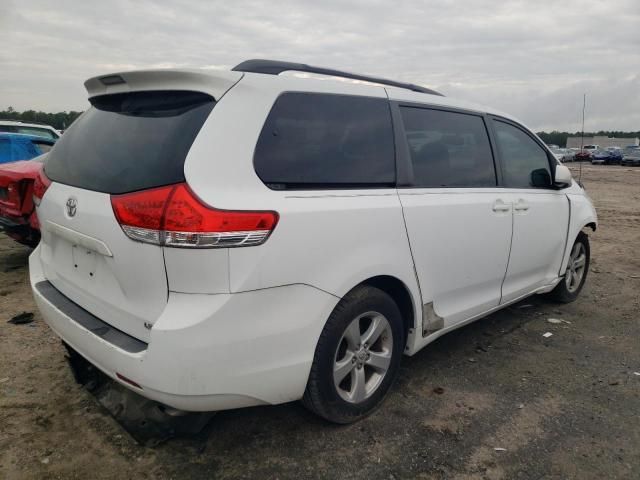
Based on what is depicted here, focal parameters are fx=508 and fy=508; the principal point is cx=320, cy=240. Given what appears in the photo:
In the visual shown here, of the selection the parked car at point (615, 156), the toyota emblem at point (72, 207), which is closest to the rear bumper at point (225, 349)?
the toyota emblem at point (72, 207)

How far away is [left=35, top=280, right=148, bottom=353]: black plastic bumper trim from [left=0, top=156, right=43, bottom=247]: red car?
2.65m

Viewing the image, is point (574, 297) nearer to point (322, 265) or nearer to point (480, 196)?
point (480, 196)

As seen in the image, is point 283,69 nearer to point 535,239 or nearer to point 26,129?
point 535,239

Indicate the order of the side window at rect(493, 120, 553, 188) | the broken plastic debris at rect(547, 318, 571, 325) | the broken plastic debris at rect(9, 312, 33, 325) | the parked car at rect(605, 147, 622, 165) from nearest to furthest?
1. the side window at rect(493, 120, 553, 188)
2. the broken plastic debris at rect(9, 312, 33, 325)
3. the broken plastic debris at rect(547, 318, 571, 325)
4. the parked car at rect(605, 147, 622, 165)

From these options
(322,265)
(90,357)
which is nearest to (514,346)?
(322,265)

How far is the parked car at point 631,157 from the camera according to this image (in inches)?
1553

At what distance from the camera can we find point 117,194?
217 centimetres

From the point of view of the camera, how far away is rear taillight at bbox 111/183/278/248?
1.99 m

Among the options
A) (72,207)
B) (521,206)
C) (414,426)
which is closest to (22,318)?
(72,207)

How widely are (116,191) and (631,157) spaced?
4568 cm

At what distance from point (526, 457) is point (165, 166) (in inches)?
87.2

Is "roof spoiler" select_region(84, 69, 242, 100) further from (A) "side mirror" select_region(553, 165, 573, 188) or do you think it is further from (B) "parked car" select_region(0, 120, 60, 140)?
(B) "parked car" select_region(0, 120, 60, 140)

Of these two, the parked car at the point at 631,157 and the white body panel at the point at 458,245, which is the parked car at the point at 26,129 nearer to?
the white body panel at the point at 458,245

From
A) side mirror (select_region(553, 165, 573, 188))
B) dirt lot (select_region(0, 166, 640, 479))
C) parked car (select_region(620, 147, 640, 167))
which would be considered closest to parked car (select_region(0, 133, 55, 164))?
dirt lot (select_region(0, 166, 640, 479))
